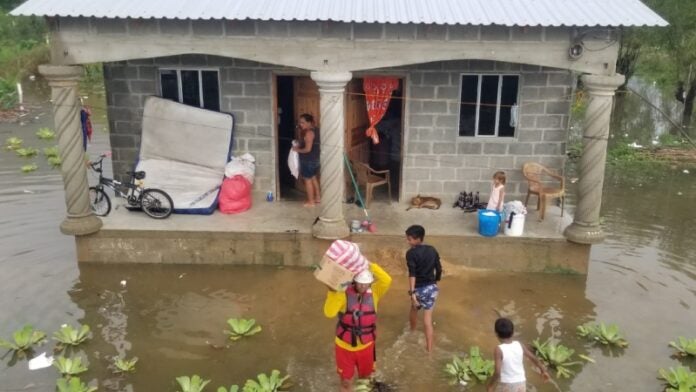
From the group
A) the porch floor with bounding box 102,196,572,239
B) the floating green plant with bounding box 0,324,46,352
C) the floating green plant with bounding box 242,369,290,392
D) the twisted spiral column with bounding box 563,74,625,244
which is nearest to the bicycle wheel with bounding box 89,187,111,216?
the porch floor with bounding box 102,196,572,239

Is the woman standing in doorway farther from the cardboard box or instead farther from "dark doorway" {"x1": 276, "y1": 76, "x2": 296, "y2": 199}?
the cardboard box

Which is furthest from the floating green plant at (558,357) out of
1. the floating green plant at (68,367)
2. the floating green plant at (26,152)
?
the floating green plant at (26,152)

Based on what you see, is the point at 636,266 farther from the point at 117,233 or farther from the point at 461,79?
the point at 117,233

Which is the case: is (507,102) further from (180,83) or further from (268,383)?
(268,383)

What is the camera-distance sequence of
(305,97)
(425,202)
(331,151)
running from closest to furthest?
(331,151)
(425,202)
(305,97)

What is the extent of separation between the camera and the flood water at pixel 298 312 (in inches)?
296

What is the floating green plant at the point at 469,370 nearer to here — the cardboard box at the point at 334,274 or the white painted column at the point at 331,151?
the cardboard box at the point at 334,274

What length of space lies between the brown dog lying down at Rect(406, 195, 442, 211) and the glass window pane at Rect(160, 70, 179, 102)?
190 inches

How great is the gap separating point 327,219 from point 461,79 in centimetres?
362

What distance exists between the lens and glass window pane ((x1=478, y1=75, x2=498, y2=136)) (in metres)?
11.3

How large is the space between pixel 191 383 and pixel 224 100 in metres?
5.87

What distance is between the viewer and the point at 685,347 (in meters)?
7.92

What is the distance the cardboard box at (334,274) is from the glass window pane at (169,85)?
678 cm

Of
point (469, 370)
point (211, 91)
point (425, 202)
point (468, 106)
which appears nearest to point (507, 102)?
point (468, 106)
